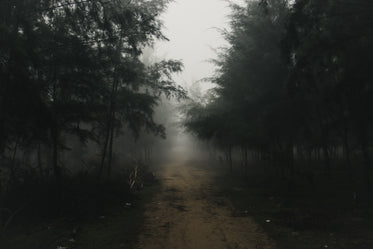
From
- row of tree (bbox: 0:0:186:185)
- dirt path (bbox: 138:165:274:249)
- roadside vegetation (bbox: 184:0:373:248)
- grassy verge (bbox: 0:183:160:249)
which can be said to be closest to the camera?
row of tree (bbox: 0:0:186:185)

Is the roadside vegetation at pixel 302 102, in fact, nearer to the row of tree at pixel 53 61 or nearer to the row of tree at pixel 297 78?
the row of tree at pixel 297 78

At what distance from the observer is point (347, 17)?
24.6 feet

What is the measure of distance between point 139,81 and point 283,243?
10056mm

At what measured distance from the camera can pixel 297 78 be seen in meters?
8.57

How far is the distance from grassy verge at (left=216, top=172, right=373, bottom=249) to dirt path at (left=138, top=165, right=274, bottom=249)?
481mm

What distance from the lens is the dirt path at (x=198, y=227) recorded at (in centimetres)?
615

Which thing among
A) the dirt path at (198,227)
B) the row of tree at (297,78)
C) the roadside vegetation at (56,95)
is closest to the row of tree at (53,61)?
the roadside vegetation at (56,95)

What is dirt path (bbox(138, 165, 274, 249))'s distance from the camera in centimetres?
615

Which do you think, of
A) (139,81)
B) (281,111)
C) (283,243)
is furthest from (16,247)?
(281,111)

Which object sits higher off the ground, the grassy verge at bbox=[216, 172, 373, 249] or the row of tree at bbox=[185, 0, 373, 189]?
the row of tree at bbox=[185, 0, 373, 189]

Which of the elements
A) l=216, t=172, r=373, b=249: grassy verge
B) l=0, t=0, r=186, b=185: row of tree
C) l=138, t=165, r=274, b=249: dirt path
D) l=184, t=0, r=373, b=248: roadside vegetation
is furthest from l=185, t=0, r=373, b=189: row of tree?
l=0, t=0, r=186, b=185: row of tree

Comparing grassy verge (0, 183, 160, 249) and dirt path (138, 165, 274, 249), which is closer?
dirt path (138, 165, 274, 249)

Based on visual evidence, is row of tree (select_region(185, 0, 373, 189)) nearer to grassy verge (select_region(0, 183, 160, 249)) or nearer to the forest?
the forest

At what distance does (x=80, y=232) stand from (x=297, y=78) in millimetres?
7964
